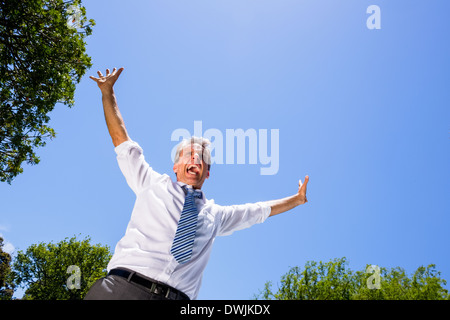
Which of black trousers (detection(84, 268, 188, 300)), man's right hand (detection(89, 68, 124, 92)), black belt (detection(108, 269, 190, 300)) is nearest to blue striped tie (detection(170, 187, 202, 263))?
black belt (detection(108, 269, 190, 300))

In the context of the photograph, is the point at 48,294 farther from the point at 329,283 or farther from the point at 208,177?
the point at 208,177

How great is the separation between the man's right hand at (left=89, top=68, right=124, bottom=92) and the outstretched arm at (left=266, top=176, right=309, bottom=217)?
100 inches

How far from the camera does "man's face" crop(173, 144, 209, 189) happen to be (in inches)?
147

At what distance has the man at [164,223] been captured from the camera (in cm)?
268

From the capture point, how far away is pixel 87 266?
108 feet

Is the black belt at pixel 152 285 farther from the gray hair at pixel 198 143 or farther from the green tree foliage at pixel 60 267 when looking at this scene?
the green tree foliage at pixel 60 267

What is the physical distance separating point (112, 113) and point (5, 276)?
3880 centimetres

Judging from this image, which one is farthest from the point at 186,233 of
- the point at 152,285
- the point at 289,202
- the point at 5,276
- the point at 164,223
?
the point at 5,276

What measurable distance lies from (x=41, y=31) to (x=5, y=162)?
4.48 meters

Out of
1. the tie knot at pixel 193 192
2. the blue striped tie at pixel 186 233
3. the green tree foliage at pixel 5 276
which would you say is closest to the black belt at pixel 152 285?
the blue striped tie at pixel 186 233

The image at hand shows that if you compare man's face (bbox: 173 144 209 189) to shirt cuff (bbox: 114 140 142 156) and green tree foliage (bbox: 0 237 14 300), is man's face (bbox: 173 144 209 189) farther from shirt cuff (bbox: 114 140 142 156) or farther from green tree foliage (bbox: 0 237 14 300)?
green tree foliage (bbox: 0 237 14 300)

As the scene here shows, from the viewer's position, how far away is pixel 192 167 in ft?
12.4

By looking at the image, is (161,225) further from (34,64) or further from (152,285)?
(34,64)
